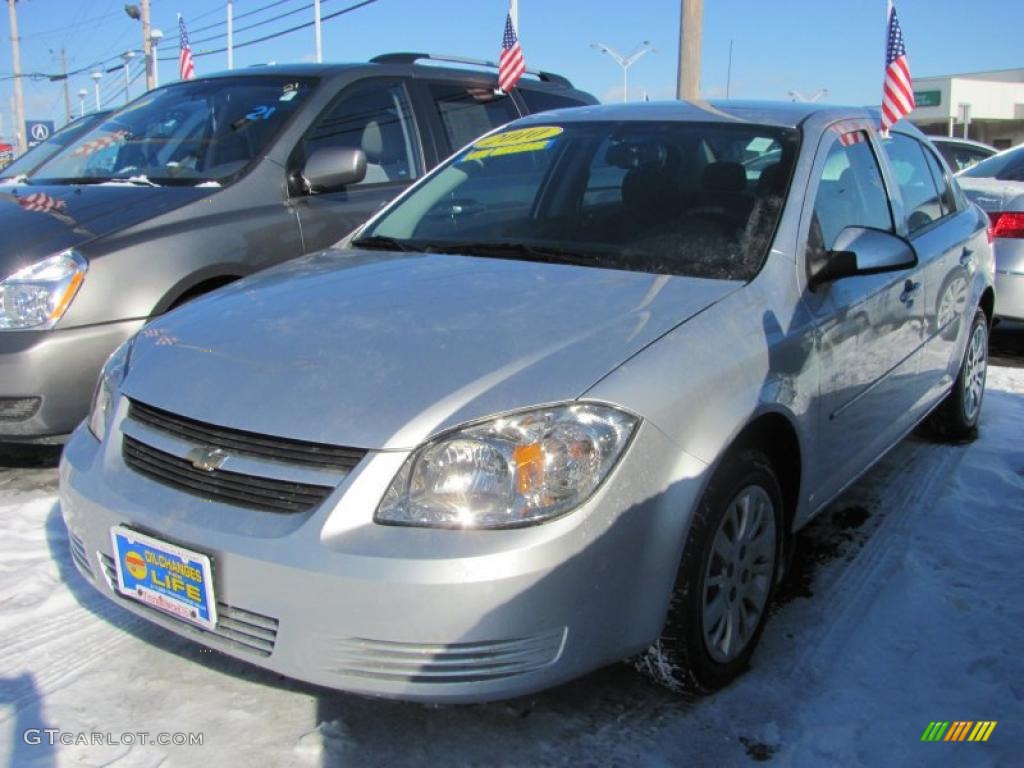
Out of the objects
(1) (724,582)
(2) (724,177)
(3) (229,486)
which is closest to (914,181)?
(2) (724,177)

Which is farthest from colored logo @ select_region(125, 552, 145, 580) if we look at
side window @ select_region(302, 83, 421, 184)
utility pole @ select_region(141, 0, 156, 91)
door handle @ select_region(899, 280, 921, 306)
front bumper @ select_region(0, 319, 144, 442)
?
utility pole @ select_region(141, 0, 156, 91)

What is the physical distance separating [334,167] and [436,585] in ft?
9.11

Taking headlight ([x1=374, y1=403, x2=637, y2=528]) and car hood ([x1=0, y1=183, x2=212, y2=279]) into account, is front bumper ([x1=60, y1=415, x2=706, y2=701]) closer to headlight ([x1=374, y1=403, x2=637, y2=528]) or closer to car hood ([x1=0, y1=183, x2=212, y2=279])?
headlight ([x1=374, y1=403, x2=637, y2=528])


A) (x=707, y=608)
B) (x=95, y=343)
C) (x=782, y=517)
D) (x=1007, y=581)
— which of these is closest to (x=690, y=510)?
(x=707, y=608)

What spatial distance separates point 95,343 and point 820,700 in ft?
9.35

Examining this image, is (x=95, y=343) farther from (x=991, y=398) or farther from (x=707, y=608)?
(x=991, y=398)

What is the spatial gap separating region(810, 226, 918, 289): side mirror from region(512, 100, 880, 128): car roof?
1.87 ft

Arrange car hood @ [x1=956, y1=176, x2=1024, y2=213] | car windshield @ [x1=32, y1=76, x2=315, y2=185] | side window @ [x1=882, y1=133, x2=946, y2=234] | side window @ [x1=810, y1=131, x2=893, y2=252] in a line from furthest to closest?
car hood @ [x1=956, y1=176, x2=1024, y2=213] → car windshield @ [x1=32, y1=76, x2=315, y2=185] → side window @ [x1=882, y1=133, x2=946, y2=234] → side window @ [x1=810, y1=131, x2=893, y2=252]

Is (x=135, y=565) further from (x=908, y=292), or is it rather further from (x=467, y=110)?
(x=467, y=110)

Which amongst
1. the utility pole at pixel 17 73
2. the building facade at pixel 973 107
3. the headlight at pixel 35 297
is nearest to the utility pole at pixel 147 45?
the utility pole at pixel 17 73

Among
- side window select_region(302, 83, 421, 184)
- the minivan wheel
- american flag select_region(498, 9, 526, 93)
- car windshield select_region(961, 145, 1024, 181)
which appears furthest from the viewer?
american flag select_region(498, 9, 526, 93)

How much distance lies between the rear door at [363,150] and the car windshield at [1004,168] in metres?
4.68

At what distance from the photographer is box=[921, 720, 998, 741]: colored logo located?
243 cm

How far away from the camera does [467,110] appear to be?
220 inches
